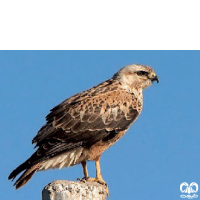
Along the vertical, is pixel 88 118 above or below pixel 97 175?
above

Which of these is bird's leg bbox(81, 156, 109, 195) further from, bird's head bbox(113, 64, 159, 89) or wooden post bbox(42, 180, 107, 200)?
wooden post bbox(42, 180, 107, 200)

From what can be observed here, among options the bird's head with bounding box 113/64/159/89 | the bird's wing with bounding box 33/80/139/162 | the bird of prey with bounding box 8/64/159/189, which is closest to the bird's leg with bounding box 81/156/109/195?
the bird of prey with bounding box 8/64/159/189

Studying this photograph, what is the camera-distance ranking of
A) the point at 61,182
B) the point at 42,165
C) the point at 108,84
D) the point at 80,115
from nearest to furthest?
1. the point at 61,182
2. the point at 42,165
3. the point at 80,115
4. the point at 108,84

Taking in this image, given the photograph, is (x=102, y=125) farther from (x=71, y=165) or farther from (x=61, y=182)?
(x=61, y=182)

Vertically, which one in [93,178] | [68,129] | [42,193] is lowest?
[42,193]

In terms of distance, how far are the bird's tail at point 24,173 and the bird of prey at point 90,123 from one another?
2 cm

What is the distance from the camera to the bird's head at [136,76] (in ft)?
40.6

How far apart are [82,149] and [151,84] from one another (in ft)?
7.92

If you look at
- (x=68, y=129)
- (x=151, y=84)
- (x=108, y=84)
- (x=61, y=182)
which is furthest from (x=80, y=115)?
(x=61, y=182)

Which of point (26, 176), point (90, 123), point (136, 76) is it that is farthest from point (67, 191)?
point (136, 76)

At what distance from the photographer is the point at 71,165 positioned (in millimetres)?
11188

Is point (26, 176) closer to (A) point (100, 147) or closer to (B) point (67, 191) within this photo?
(A) point (100, 147)

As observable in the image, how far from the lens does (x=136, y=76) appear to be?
40.8ft

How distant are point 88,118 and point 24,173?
206 cm
